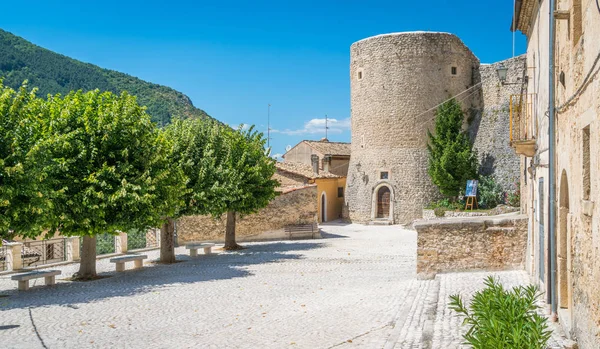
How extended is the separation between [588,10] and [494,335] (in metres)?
4.15

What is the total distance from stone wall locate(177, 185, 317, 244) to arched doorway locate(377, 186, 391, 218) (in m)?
8.55

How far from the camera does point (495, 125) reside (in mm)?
33625

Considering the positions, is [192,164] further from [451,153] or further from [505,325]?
[451,153]

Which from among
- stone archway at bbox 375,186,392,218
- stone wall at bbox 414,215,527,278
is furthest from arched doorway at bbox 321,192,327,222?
stone wall at bbox 414,215,527,278

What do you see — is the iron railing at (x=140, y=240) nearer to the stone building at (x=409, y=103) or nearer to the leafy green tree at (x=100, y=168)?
the leafy green tree at (x=100, y=168)

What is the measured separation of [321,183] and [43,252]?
71.0ft

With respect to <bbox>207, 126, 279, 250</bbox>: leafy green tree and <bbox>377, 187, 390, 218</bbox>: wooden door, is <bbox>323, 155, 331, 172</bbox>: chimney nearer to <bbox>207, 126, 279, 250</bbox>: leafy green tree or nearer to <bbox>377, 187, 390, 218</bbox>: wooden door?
<bbox>377, 187, 390, 218</bbox>: wooden door

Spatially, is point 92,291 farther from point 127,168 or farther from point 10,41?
point 10,41

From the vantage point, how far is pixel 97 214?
50.2 ft

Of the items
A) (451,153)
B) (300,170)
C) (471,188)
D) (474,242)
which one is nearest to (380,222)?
(300,170)

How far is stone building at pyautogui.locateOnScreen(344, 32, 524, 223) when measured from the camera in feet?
116

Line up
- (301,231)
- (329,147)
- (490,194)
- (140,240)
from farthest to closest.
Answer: (329,147), (490,194), (301,231), (140,240)

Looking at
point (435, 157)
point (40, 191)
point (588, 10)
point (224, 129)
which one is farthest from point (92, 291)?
point (435, 157)

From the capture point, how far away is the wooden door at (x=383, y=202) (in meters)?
37.1
